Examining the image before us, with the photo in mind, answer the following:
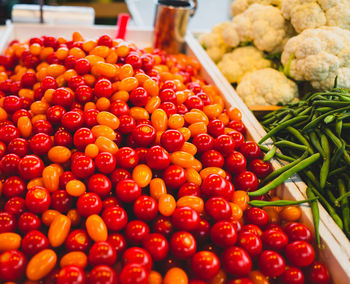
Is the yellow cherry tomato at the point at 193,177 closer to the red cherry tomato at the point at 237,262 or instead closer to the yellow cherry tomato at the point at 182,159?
the yellow cherry tomato at the point at 182,159

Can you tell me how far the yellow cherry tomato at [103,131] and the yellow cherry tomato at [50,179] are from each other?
0.91 feet

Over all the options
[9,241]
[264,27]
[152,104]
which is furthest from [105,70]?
[264,27]

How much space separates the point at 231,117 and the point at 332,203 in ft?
2.56

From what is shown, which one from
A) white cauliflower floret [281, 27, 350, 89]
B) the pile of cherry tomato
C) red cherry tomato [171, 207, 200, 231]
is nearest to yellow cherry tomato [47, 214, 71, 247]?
the pile of cherry tomato

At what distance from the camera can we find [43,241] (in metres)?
1.21

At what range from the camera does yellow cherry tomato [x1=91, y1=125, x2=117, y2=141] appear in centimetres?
156

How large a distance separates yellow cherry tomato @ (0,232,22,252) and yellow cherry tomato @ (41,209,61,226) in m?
0.12

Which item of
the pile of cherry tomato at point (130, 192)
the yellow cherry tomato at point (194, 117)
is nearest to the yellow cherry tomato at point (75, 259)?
the pile of cherry tomato at point (130, 192)

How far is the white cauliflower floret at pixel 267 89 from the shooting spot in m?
2.40

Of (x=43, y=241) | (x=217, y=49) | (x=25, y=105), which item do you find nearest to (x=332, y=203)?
(x=43, y=241)

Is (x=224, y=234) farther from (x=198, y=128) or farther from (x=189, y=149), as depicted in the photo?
(x=198, y=128)

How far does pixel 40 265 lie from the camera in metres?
1.13

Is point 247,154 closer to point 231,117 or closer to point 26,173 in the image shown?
point 231,117

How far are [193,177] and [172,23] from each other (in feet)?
6.84
